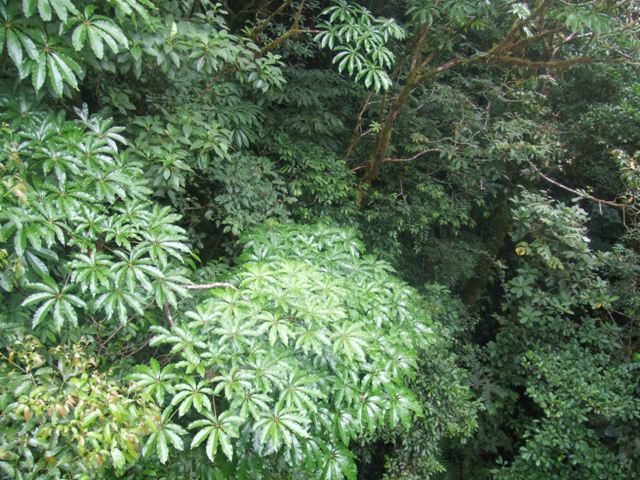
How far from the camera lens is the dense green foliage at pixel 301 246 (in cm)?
170

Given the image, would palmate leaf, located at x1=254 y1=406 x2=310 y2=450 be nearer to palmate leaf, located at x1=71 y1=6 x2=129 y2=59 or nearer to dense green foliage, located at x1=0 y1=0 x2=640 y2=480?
dense green foliage, located at x1=0 y1=0 x2=640 y2=480

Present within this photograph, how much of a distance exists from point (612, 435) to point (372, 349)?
280cm

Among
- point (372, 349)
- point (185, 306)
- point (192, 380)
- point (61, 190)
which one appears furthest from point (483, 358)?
point (61, 190)

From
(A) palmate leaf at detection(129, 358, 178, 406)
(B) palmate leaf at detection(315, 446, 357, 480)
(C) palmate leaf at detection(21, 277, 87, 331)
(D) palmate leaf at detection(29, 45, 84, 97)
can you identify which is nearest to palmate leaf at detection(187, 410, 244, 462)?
(A) palmate leaf at detection(129, 358, 178, 406)

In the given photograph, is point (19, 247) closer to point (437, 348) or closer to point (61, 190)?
point (61, 190)

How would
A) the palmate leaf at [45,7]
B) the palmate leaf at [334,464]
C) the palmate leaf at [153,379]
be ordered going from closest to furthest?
1. the palmate leaf at [45,7]
2. the palmate leaf at [153,379]
3. the palmate leaf at [334,464]

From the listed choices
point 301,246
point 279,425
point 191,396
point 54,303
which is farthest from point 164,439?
point 301,246

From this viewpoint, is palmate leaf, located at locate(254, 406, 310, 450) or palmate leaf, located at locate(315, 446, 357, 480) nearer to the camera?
palmate leaf, located at locate(254, 406, 310, 450)

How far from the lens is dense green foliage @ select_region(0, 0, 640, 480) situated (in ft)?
5.57

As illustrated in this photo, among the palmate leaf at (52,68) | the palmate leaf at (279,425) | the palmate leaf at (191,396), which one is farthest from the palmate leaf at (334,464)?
the palmate leaf at (52,68)

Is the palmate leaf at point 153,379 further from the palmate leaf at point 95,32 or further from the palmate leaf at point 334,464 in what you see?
the palmate leaf at point 95,32

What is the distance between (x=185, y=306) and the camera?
2416 millimetres

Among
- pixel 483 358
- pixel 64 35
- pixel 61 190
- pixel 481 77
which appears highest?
pixel 481 77

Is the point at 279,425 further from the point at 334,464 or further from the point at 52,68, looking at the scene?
the point at 52,68
